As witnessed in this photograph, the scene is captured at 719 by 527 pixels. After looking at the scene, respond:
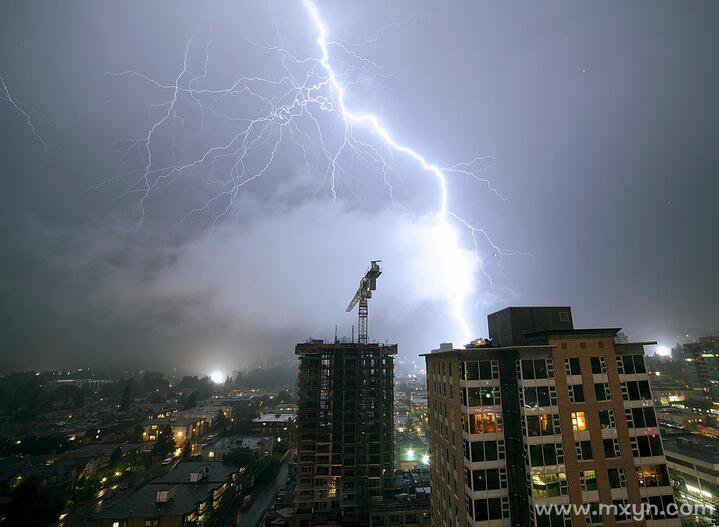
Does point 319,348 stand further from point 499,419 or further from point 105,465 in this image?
point 105,465

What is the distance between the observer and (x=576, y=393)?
66.6 ft

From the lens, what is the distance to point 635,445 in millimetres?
19969

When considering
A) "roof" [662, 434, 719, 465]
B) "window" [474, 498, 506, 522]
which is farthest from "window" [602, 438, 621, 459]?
"roof" [662, 434, 719, 465]

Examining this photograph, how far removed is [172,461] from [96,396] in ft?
336

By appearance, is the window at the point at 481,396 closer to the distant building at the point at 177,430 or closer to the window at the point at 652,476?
the window at the point at 652,476

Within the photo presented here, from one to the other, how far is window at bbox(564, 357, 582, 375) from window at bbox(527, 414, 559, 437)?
2.99 meters

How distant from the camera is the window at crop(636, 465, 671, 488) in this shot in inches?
777

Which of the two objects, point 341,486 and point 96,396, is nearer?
point 341,486

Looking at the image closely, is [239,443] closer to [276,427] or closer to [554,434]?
[276,427]

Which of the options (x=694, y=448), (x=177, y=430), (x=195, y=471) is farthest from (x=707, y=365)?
(x=177, y=430)

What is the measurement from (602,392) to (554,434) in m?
4.40

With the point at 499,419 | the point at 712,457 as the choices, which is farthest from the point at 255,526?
the point at 712,457

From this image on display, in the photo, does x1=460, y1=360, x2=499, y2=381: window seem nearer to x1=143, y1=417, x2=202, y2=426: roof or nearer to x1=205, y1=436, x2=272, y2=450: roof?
x1=205, y1=436, x2=272, y2=450: roof

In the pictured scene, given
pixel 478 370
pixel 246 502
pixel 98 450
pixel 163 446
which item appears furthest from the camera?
pixel 163 446
